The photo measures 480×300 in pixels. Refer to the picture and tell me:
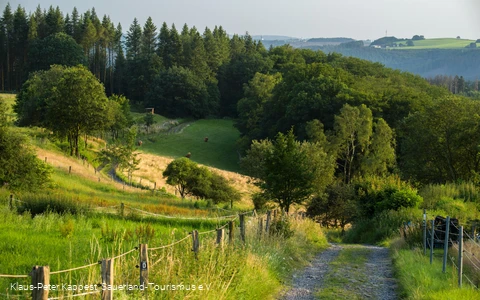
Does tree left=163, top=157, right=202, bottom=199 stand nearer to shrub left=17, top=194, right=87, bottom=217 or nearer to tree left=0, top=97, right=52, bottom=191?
tree left=0, top=97, right=52, bottom=191

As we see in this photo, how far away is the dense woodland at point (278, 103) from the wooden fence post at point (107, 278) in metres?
26.6

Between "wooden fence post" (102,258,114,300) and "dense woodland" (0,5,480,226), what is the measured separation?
2664cm

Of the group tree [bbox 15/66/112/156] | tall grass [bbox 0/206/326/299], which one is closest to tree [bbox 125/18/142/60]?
tree [bbox 15/66/112/156]

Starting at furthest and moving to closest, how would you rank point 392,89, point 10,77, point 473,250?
point 10,77
point 392,89
point 473,250

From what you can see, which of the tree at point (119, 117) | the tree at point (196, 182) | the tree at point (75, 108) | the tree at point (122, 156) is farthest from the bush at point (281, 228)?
the tree at point (119, 117)

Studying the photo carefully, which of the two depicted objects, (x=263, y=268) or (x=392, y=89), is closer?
(x=263, y=268)

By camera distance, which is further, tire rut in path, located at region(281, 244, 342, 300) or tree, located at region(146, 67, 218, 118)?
tree, located at region(146, 67, 218, 118)

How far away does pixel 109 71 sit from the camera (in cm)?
11975

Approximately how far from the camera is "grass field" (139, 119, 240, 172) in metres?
80.2

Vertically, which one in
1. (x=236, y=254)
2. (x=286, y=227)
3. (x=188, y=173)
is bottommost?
(x=188, y=173)

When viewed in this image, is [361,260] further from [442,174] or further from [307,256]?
[442,174]

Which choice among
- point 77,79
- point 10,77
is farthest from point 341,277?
point 10,77

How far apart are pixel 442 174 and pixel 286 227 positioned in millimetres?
29520

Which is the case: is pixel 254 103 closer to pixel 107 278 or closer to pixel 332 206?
pixel 332 206
